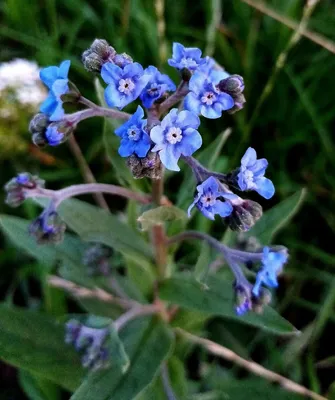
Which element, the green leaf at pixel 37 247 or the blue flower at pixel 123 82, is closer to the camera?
the blue flower at pixel 123 82

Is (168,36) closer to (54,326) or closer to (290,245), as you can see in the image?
(290,245)

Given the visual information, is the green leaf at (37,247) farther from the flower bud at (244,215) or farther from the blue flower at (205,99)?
the blue flower at (205,99)

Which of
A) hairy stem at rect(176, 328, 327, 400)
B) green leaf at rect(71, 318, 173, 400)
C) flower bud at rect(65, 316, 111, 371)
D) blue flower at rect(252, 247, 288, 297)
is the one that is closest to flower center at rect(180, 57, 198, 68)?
blue flower at rect(252, 247, 288, 297)

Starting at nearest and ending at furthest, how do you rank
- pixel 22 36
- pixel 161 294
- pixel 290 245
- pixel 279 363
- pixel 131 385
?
pixel 131 385, pixel 161 294, pixel 279 363, pixel 290 245, pixel 22 36

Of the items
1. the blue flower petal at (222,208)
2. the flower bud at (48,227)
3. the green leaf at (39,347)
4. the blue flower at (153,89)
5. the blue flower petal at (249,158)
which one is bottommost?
the green leaf at (39,347)

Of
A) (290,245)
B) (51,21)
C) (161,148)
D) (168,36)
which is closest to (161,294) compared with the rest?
(161,148)

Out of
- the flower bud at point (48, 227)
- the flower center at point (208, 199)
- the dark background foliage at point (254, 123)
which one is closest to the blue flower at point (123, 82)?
the flower center at point (208, 199)
